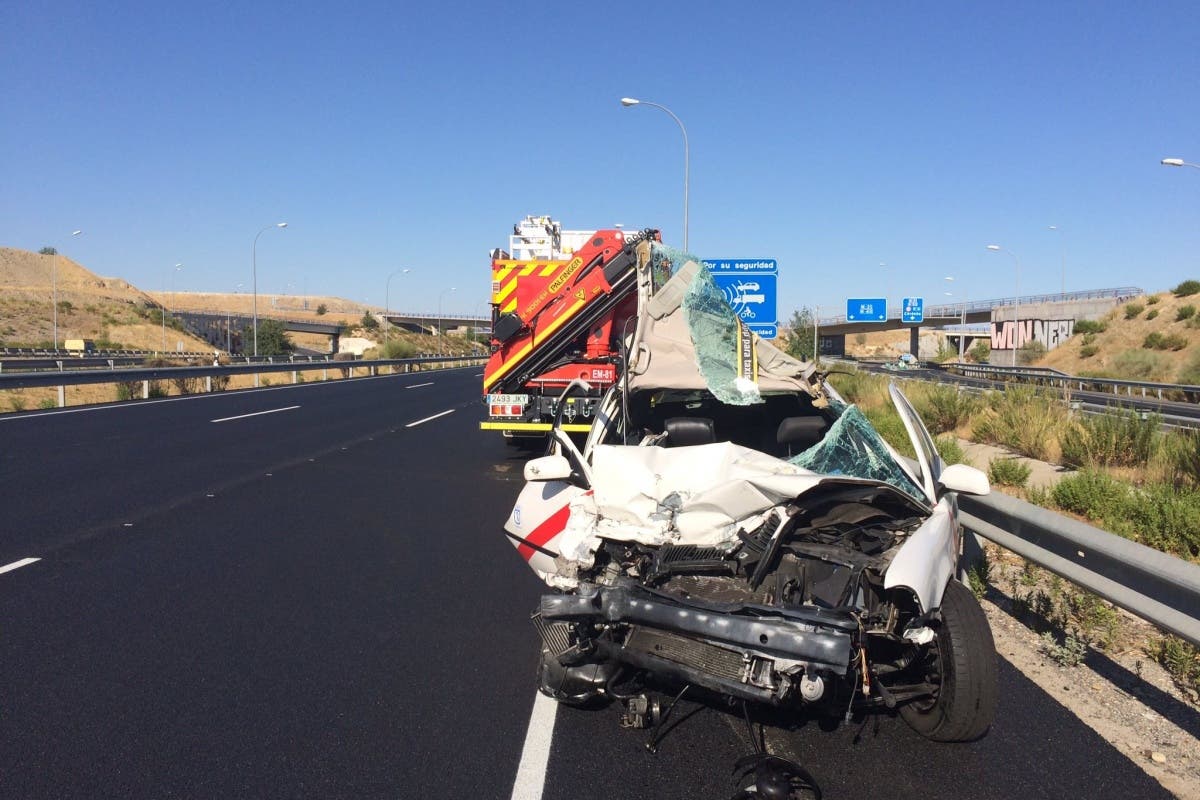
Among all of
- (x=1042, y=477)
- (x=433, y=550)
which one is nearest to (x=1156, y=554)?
(x=433, y=550)

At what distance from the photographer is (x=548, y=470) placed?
188 inches

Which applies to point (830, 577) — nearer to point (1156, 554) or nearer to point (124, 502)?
point (1156, 554)

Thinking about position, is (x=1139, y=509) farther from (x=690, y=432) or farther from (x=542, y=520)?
(x=542, y=520)

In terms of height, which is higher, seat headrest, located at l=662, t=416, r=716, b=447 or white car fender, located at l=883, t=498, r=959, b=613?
seat headrest, located at l=662, t=416, r=716, b=447

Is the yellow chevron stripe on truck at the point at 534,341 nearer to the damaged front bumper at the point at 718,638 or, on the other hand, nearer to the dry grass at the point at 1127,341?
the damaged front bumper at the point at 718,638

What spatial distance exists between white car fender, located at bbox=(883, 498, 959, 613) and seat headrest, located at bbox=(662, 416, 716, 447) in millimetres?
1631

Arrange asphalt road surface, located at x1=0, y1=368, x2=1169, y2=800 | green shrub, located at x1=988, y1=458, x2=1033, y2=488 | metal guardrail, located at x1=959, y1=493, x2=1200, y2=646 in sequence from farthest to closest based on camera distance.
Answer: green shrub, located at x1=988, y1=458, x2=1033, y2=488
metal guardrail, located at x1=959, y1=493, x2=1200, y2=646
asphalt road surface, located at x1=0, y1=368, x2=1169, y2=800

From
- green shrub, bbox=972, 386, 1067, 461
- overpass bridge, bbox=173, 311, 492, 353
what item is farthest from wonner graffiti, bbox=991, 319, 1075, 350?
green shrub, bbox=972, 386, 1067, 461

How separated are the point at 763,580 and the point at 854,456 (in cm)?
110

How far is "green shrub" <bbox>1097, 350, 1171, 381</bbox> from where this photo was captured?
146ft

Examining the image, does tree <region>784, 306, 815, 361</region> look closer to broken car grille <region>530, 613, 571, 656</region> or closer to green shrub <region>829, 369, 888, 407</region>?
green shrub <region>829, 369, 888, 407</region>

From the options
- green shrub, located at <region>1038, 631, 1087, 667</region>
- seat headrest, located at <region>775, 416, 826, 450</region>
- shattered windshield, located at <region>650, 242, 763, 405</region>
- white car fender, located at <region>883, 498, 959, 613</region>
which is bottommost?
green shrub, located at <region>1038, 631, 1087, 667</region>

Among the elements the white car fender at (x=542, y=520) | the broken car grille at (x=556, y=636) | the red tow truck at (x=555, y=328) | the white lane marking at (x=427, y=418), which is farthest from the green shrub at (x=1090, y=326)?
the broken car grille at (x=556, y=636)

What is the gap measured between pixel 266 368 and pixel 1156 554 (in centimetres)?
3254
